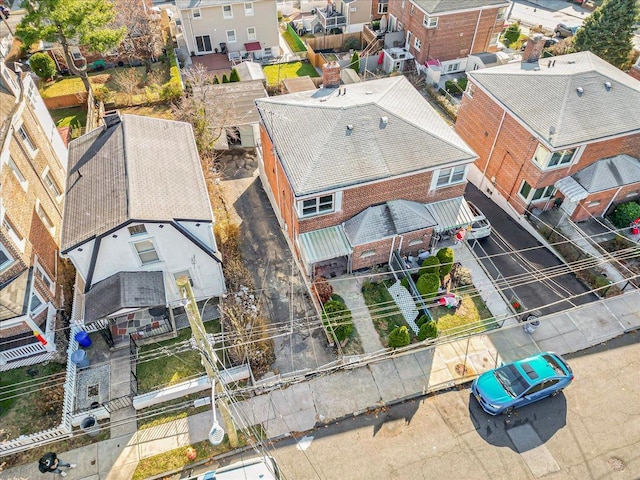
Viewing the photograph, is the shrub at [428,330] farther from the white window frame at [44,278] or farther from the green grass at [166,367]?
the white window frame at [44,278]

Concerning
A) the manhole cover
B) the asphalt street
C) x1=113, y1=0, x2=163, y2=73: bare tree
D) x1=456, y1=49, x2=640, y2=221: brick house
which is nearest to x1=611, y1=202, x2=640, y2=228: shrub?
x1=456, y1=49, x2=640, y2=221: brick house

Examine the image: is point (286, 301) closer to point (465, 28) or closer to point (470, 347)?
point (470, 347)

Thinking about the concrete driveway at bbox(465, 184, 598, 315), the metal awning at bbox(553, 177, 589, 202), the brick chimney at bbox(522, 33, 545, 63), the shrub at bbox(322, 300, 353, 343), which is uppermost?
the brick chimney at bbox(522, 33, 545, 63)

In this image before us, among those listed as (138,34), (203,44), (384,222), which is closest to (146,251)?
(384,222)

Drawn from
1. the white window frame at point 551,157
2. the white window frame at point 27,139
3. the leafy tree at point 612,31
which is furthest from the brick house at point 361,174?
the leafy tree at point 612,31

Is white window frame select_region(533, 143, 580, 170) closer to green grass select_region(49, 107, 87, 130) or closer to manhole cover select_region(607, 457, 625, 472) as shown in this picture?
manhole cover select_region(607, 457, 625, 472)

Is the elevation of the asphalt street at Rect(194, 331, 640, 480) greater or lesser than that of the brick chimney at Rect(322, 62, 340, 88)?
lesser

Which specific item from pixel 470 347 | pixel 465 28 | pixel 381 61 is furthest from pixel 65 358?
pixel 465 28

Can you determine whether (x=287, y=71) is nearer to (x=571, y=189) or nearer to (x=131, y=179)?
(x=131, y=179)
